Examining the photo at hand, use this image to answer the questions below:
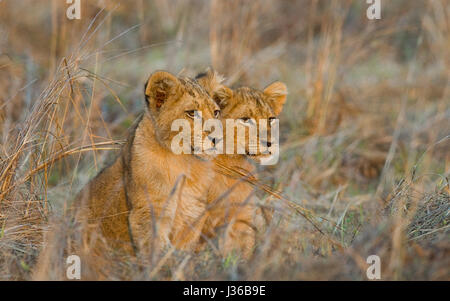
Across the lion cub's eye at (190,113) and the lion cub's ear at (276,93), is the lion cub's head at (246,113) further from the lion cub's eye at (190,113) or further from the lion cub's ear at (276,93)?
the lion cub's eye at (190,113)

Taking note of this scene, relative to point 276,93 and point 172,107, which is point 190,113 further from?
point 276,93

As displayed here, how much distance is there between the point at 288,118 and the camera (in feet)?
27.8

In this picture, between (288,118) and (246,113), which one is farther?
(288,118)

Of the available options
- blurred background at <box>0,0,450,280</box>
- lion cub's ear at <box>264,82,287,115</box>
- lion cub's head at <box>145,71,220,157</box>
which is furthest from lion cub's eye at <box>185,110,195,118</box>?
lion cub's ear at <box>264,82,287,115</box>

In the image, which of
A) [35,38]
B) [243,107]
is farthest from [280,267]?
[35,38]

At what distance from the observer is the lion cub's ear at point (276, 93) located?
517 cm

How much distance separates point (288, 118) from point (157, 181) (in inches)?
173

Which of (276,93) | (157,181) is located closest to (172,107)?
(157,181)

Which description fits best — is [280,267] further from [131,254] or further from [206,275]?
[131,254]

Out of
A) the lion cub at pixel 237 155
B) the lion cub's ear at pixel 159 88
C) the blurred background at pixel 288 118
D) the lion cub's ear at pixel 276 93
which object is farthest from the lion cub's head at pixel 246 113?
the lion cub's ear at pixel 159 88

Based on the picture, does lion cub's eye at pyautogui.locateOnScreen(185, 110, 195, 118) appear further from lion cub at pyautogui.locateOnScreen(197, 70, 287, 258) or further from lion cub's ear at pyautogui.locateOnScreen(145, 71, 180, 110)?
lion cub at pyautogui.locateOnScreen(197, 70, 287, 258)

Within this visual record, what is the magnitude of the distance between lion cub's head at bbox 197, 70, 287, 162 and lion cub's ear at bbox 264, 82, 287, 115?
0.17 meters

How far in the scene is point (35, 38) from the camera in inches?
455

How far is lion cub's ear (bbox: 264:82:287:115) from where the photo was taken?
517cm
